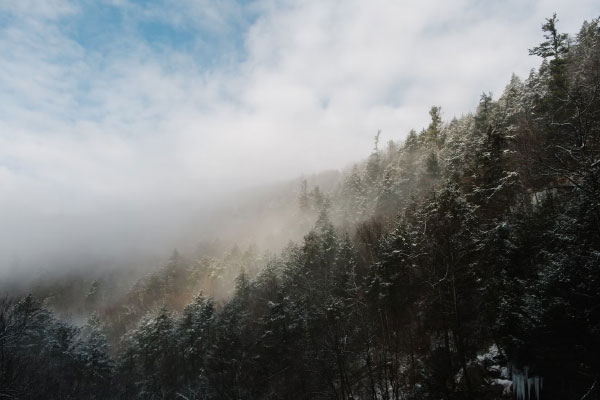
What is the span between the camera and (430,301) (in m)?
30.7

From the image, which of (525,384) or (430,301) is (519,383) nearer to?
(525,384)

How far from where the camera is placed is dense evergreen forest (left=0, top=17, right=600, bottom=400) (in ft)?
55.6

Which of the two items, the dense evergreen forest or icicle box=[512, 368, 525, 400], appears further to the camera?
icicle box=[512, 368, 525, 400]

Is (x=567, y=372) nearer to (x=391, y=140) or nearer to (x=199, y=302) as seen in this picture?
(x=199, y=302)

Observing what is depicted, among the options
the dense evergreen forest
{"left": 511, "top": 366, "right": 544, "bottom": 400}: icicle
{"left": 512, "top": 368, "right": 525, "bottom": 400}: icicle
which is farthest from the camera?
{"left": 512, "top": 368, "right": 525, "bottom": 400}: icicle

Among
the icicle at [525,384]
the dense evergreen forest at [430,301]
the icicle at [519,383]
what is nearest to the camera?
the dense evergreen forest at [430,301]

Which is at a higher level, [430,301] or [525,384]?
[430,301]

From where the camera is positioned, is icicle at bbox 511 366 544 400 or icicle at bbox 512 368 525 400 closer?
icicle at bbox 511 366 544 400

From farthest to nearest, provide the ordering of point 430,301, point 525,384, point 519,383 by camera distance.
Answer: point 430,301 < point 519,383 < point 525,384

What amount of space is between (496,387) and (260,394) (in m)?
26.3

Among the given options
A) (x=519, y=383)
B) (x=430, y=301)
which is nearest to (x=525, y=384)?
(x=519, y=383)

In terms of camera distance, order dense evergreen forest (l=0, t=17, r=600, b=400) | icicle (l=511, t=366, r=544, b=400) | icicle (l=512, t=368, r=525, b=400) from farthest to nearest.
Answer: icicle (l=512, t=368, r=525, b=400) < icicle (l=511, t=366, r=544, b=400) < dense evergreen forest (l=0, t=17, r=600, b=400)

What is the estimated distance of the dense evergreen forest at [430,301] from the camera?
55.6 ft

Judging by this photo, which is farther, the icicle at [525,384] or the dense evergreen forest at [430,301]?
the icicle at [525,384]
